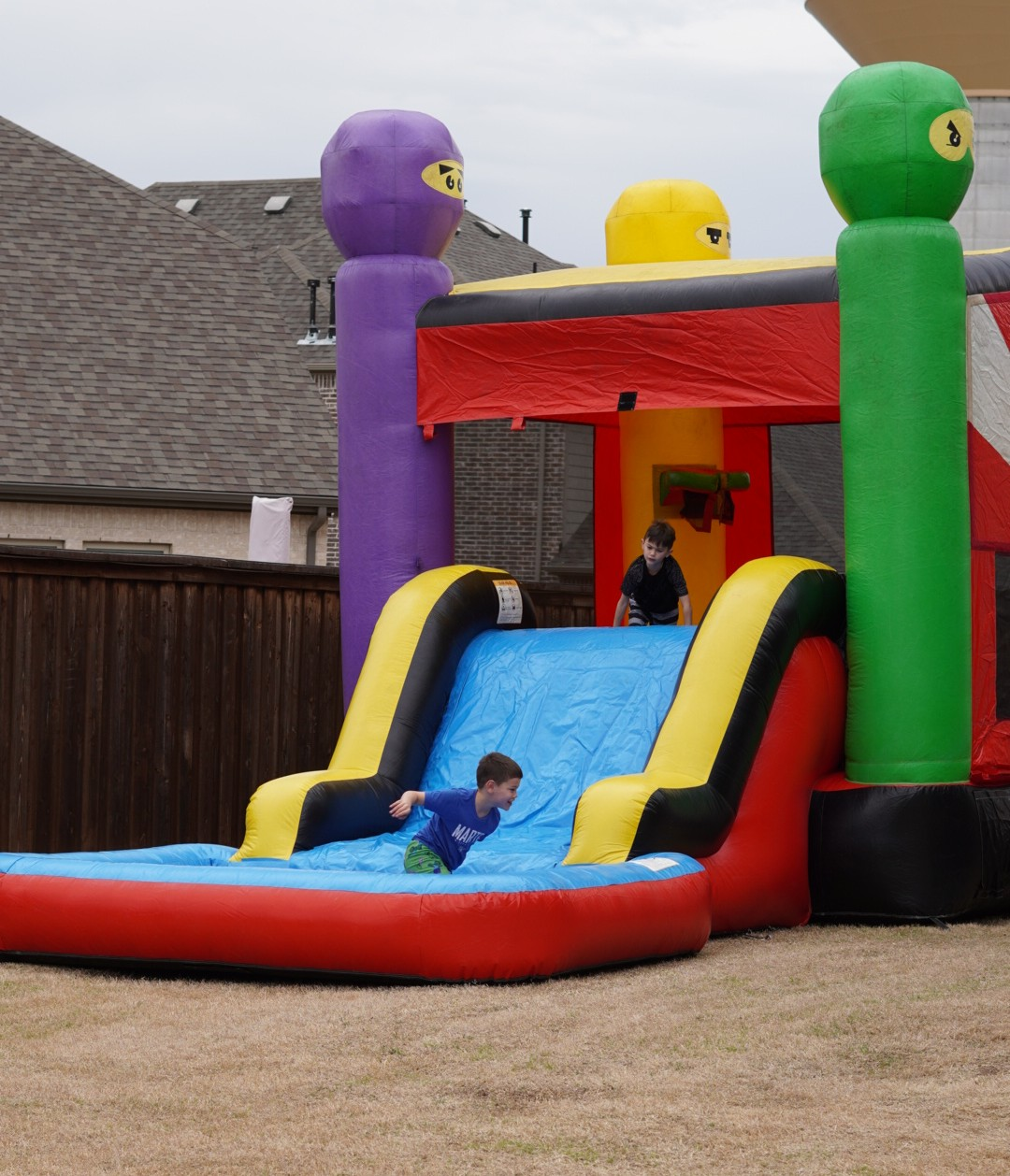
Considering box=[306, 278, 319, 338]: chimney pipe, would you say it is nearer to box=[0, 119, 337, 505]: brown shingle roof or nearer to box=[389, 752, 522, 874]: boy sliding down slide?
box=[0, 119, 337, 505]: brown shingle roof

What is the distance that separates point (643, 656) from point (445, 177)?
2972mm

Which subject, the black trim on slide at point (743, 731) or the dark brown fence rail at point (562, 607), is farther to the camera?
the dark brown fence rail at point (562, 607)

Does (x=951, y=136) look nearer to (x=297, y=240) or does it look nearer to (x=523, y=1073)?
(x=523, y=1073)

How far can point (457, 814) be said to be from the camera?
24.1 ft

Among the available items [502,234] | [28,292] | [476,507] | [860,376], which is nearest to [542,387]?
[860,376]

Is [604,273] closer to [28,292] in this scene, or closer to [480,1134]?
[480,1134]

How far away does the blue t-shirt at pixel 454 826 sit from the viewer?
287 inches

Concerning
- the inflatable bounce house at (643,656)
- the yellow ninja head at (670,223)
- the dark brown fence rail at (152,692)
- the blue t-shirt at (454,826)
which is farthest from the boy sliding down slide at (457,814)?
the yellow ninja head at (670,223)

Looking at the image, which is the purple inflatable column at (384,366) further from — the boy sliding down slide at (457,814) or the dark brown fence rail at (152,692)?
the boy sliding down slide at (457,814)

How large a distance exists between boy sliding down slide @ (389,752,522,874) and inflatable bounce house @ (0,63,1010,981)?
0.36 metres

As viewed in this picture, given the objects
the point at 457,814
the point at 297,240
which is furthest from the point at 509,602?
the point at 297,240

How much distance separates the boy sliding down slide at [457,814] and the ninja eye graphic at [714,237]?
5.52m

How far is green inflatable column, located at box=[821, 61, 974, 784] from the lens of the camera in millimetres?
8359

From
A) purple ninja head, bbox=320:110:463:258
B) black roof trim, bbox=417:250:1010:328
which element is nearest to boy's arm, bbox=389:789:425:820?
black roof trim, bbox=417:250:1010:328
